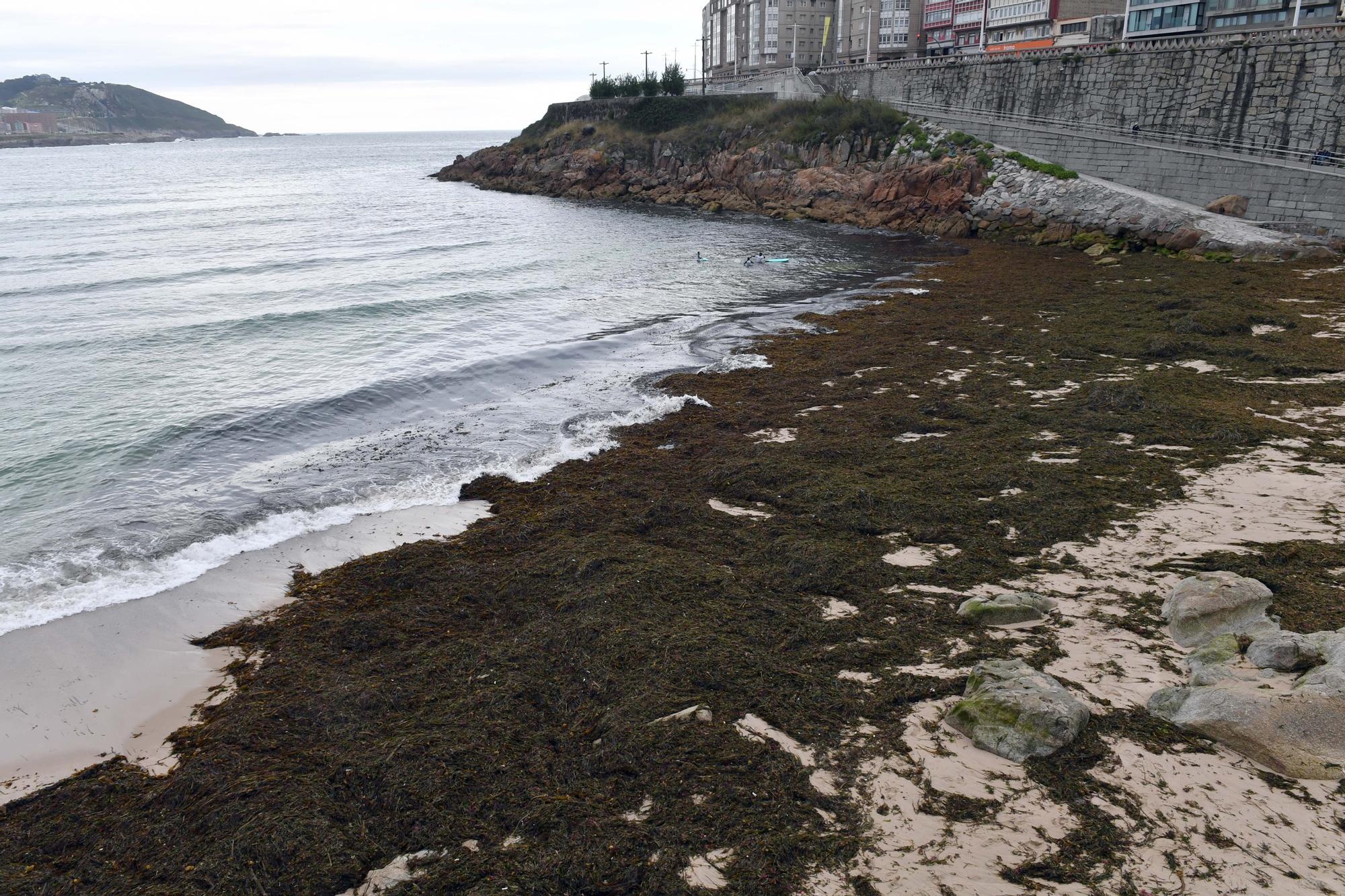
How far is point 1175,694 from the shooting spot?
5930 mm

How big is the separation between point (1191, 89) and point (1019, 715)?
4029cm

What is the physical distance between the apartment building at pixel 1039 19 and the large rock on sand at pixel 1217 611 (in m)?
71.9

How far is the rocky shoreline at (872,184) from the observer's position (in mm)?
30688

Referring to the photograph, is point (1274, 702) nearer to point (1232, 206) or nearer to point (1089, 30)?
point (1232, 206)

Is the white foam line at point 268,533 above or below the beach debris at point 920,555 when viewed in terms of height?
below

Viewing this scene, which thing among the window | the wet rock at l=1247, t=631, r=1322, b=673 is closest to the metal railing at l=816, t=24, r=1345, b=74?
the window

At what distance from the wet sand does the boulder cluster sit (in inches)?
319

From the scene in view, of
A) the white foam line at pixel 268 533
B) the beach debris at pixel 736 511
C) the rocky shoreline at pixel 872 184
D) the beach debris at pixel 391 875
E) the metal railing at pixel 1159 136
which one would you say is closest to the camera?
the beach debris at pixel 391 875

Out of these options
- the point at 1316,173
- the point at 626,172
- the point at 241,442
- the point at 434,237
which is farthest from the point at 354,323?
the point at 626,172

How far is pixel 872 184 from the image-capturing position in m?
45.4

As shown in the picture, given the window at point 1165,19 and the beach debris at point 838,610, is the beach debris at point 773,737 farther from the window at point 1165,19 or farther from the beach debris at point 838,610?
the window at point 1165,19

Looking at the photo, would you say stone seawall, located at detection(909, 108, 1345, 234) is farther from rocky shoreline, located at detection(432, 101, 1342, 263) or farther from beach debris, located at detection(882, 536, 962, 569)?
beach debris, located at detection(882, 536, 962, 569)

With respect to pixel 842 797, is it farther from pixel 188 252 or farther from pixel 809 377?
pixel 188 252

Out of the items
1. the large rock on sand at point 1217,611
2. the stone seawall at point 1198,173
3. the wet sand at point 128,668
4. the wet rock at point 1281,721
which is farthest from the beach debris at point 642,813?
the stone seawall at point 1198,173
